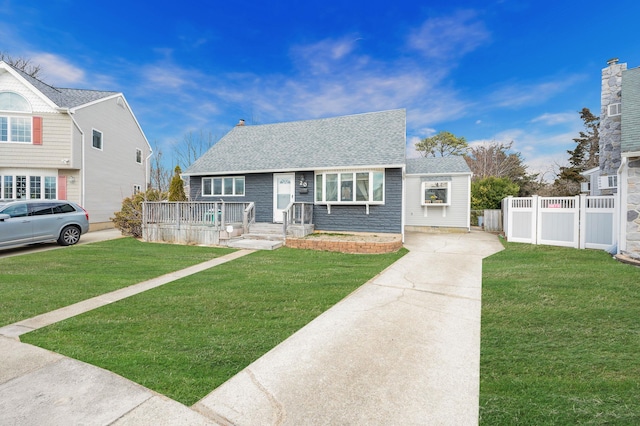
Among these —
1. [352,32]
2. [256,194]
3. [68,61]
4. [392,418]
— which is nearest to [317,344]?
[392,418]

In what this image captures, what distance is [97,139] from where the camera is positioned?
16453mm

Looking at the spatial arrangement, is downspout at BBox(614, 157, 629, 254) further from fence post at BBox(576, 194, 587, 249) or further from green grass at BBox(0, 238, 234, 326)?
green grass at BBox(0, 238, 234, 326)

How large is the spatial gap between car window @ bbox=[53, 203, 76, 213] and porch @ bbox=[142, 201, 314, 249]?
236cm

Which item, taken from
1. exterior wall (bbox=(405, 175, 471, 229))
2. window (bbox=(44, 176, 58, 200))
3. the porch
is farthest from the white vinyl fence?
window (bbox=(44, 176, 58, 200))

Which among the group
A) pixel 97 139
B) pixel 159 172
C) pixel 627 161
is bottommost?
pixel 627 161

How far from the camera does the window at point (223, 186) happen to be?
13.6 meters

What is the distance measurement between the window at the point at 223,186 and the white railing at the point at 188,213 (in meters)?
1.91

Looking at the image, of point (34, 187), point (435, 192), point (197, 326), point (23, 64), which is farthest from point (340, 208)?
point (23, 64)

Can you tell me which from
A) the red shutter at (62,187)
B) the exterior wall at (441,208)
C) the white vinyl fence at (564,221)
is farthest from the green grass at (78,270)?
the white vinyl fence at (564,221)

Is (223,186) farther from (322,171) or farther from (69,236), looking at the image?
(69,236)

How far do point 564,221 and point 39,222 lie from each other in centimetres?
1758

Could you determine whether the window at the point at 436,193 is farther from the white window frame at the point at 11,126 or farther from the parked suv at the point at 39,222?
the white window frame at the point at 11,126

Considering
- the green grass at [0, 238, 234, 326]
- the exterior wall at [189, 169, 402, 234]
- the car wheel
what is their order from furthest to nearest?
the exterior wall at [189, 169, 402, 234], the car wheel, the green grass at [0, 238, 234, 326]

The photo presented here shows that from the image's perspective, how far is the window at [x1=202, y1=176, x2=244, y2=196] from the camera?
1362 cm
